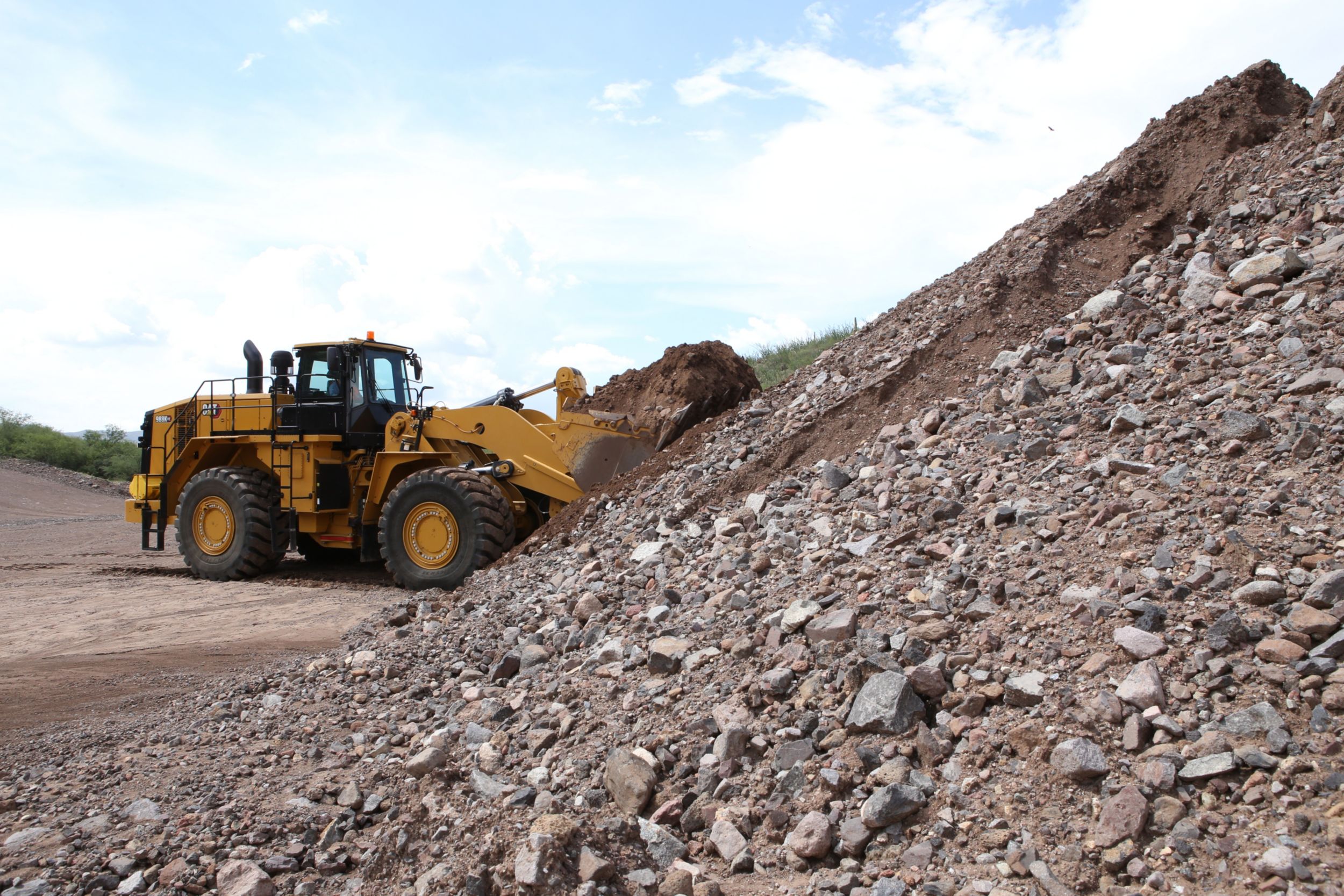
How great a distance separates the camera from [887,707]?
146 inches

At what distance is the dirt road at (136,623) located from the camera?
613 centimetres

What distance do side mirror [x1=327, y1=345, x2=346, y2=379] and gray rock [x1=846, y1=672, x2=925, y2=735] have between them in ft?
26.5

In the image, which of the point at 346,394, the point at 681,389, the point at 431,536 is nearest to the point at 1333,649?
the point at 681,389

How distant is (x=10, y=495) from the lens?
81.4 ft

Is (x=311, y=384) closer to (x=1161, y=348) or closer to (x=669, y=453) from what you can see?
(x=669, y=453)

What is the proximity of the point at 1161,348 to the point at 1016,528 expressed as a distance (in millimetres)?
1960

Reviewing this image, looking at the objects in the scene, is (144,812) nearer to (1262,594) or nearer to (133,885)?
(133,885)

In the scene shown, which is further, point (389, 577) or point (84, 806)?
point (389, 577)

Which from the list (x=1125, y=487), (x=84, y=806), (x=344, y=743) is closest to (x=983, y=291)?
(x=1125, y=487)

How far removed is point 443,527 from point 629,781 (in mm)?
6088

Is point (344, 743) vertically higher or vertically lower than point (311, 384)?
lower

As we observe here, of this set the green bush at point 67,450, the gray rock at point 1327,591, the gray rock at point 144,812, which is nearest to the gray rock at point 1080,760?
the gray rock at point 1327,591

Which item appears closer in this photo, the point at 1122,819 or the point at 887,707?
the point at 1122,819

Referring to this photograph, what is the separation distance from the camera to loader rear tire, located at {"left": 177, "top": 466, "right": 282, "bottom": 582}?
36.6 feet
